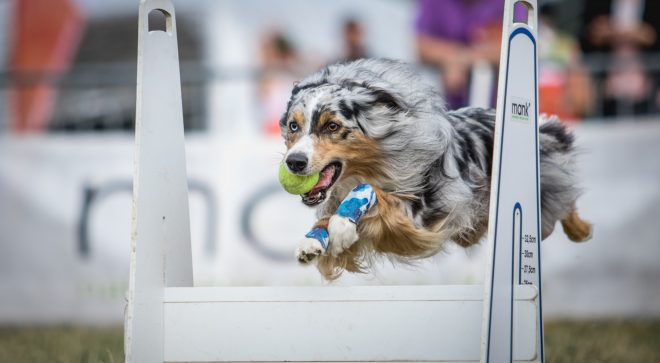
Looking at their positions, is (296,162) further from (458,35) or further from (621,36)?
(621,36)

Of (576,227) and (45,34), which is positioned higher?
(45,34)

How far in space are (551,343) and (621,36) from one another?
304cm

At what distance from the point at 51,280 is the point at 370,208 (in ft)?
12.5

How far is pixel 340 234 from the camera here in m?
3.25

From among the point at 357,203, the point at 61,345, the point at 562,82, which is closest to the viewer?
the point at 357,203

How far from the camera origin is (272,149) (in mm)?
6559

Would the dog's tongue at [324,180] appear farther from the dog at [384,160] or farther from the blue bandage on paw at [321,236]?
the blue bandage on paw at [321,236]

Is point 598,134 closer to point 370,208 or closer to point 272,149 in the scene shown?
point 272,149

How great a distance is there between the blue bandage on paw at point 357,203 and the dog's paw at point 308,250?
16 centimetres

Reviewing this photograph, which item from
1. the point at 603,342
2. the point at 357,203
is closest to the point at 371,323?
the point at 357,203

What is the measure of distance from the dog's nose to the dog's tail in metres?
1.30

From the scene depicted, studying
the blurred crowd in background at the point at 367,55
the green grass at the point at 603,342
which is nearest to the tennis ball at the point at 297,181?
the green grass at the point at 603,342

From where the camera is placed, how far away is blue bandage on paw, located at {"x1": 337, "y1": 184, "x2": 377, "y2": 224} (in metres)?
3.30

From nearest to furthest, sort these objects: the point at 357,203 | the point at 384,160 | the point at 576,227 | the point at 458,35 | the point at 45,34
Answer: the point at 357,203, the point at 384,160, the point at 576,227, the point at 458,35, the point at 45,34
